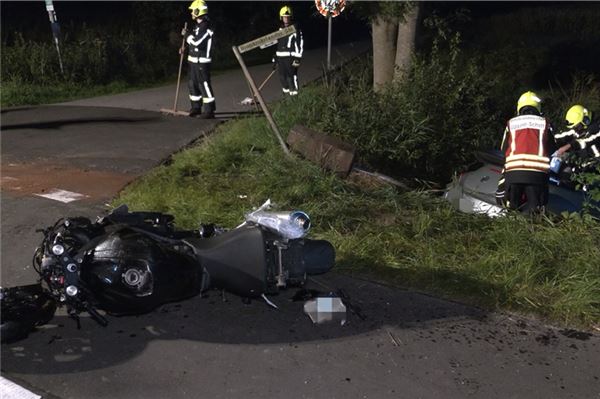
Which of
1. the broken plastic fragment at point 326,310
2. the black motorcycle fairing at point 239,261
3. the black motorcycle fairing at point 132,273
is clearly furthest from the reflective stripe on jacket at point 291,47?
the black motorcycle fairing at point 132,273

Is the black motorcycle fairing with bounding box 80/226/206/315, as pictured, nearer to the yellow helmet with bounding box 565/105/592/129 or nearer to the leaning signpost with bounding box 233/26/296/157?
the leaning signpost with bounding box 233/26/296/157

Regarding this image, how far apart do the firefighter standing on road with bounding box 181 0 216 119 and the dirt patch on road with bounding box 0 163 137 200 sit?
3594mm

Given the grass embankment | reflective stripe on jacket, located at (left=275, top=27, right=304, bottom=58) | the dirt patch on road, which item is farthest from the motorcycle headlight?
reflective stripe on jacket, located at (left=275, top=27, right=304, bottom=58)

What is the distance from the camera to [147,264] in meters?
3.90

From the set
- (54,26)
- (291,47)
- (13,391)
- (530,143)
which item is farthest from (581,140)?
(54,26)

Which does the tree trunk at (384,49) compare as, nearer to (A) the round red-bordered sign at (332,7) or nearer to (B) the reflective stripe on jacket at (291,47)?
(A) the round red-bordered sign at (332,7)

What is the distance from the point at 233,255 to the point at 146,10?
59.5ft

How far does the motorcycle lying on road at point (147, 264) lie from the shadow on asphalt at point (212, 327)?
172mm

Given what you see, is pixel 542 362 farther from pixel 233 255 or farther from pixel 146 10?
pixel 146 10

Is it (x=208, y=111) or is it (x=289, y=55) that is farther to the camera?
(x=289, y=55)

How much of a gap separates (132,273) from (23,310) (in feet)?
2.38

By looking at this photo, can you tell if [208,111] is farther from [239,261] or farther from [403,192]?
[239,261]

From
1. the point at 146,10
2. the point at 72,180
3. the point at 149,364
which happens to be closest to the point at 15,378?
the point at 149,364

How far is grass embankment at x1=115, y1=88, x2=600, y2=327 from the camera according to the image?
4.96 metres
